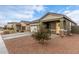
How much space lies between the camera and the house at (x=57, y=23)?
2.37 m

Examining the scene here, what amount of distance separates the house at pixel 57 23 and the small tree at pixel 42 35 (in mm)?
79

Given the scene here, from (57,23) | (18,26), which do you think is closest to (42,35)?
Result: (57,23)

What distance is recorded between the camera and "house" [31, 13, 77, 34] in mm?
2373

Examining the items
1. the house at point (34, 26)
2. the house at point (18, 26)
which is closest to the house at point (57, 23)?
the house at point (34, 26)

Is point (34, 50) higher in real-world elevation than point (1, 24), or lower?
lower

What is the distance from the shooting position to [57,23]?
7.83 ft

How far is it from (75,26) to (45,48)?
0.71 meters

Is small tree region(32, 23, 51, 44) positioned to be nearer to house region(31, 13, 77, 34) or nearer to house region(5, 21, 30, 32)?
house region(31, 13, 77, 34)

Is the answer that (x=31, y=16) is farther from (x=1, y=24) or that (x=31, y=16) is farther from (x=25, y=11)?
(x=1, y=24)

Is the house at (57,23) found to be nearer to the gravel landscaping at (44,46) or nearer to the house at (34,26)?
the house at (34,26)
